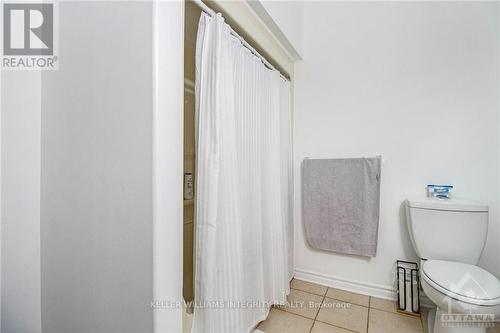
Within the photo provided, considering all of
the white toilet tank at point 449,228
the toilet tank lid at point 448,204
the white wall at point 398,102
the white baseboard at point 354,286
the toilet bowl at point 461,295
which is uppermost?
the white wall at point 398,102

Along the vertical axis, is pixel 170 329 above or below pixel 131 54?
below

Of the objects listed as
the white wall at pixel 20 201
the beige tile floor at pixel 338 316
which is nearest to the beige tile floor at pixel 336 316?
the beige tile floor at pixel 338 316

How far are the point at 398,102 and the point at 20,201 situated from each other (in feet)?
7.67

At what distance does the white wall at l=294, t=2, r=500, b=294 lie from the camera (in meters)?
1.59

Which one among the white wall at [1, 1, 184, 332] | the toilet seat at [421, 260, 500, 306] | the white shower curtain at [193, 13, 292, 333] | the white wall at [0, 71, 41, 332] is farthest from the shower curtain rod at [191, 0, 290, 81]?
the toilet seat at [421, 260, 500, 306]

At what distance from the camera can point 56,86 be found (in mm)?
1045

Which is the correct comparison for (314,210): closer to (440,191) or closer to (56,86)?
(440,191)

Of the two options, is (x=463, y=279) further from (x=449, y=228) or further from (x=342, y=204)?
(x=342, y=204)

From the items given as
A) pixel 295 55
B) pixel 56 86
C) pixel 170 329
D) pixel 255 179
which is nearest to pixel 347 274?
pixel 255 179

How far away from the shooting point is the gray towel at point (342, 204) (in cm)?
182

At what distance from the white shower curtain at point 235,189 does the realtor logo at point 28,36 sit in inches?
25.8

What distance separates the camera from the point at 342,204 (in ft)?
6.23

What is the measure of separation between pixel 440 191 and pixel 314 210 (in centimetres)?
87

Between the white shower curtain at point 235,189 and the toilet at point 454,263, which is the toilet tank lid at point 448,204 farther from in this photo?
the white shower curtain at point 235,189
